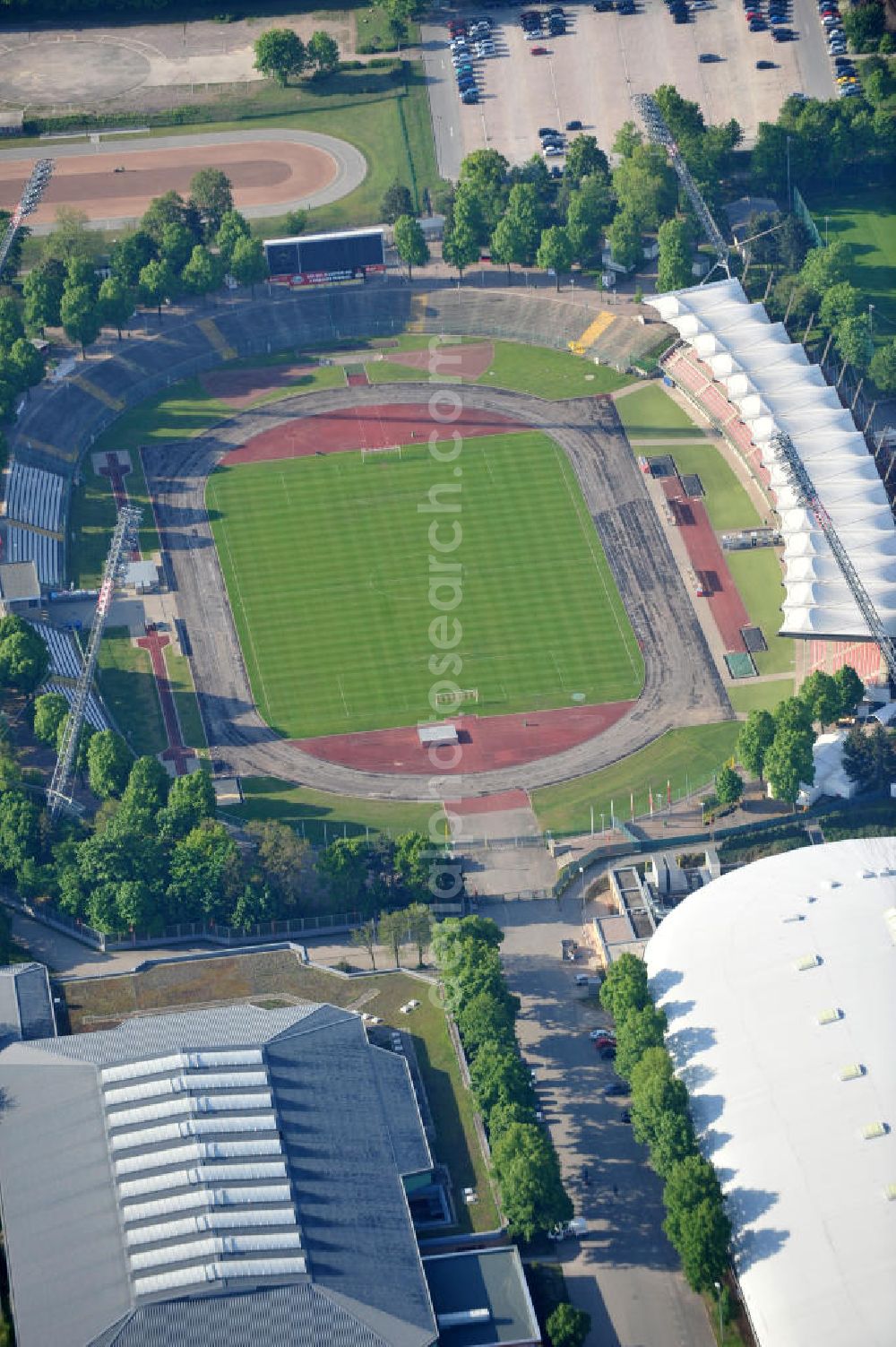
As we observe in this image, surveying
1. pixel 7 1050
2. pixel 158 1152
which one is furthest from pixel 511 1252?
pixel 7 1050

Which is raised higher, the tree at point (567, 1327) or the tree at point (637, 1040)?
the tree at point (637, 1040)

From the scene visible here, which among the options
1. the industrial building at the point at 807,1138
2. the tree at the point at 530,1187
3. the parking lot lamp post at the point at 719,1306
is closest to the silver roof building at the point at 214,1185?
the tree at the point at 530,1187

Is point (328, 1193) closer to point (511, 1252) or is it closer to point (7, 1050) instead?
point (511, 1252)

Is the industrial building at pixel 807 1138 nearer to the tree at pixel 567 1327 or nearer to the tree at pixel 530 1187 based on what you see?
the tree at pixel 530 1187

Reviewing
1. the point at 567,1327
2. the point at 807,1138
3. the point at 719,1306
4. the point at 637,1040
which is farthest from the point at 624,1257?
the point at 637,1040

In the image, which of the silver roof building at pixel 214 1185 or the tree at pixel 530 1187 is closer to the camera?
the silver roof building at pixel 214 1185

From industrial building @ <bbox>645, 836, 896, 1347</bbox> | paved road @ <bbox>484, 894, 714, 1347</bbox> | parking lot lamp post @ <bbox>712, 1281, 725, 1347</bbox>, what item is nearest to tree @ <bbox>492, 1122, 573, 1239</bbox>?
paved road @ <bbox>484, 894, 714, 1347</bbox>

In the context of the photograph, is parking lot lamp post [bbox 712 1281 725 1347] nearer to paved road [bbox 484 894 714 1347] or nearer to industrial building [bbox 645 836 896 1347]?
paved road [bbox 484 894 714 1347]
